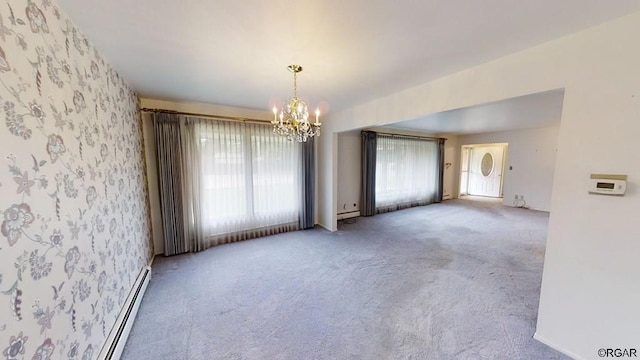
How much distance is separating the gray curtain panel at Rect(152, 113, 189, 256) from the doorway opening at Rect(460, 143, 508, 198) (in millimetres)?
8017

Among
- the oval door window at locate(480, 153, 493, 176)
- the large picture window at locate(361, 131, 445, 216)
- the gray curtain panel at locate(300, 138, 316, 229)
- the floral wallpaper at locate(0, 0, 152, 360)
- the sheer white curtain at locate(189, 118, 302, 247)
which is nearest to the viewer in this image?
the floral wallpaper at locate(0, 0, 152, 360)

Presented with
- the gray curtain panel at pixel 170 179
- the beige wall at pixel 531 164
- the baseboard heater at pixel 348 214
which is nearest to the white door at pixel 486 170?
the beige wall at pixel 531 164

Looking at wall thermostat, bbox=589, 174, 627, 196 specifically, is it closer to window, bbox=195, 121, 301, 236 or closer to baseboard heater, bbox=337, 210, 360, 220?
window, bbox=195, 121, 301, 236

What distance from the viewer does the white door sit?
7.59 metres

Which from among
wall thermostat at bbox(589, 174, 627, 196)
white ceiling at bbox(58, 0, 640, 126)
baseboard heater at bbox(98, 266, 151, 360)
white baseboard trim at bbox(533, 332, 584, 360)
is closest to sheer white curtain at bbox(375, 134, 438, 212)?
white ceiling at bbox(58, 0, 640, 126)

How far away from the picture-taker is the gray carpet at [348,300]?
65.6 inches

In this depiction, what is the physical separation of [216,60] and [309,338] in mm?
2405

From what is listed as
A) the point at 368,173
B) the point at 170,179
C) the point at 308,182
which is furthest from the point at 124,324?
the point at 368,173

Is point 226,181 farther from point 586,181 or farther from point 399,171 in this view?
point 399,171

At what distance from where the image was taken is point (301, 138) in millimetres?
2359

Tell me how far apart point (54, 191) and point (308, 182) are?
3.37 meters

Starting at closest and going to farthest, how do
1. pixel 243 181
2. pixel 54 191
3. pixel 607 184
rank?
pixel 54 191 → pixel 607 184 → pixel 243 181

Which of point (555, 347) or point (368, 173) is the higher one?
point (368, 173)

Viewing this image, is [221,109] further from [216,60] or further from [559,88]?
[559,88]
